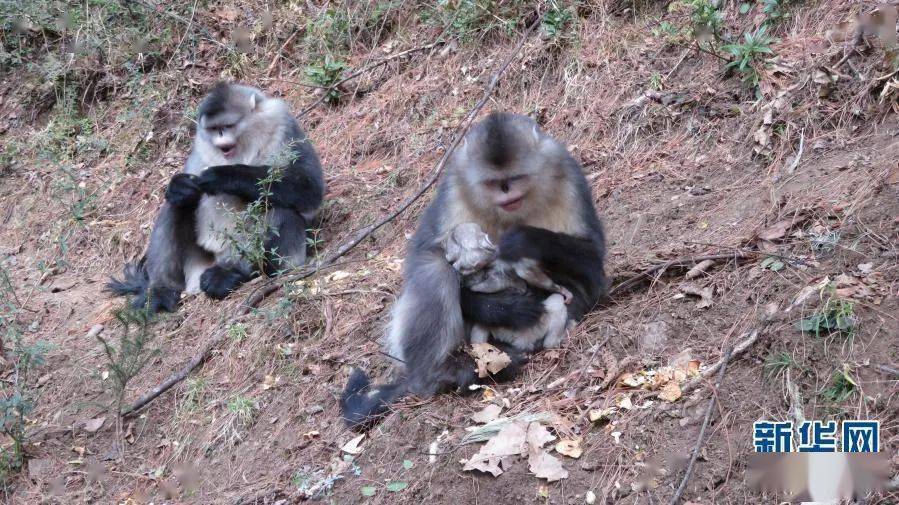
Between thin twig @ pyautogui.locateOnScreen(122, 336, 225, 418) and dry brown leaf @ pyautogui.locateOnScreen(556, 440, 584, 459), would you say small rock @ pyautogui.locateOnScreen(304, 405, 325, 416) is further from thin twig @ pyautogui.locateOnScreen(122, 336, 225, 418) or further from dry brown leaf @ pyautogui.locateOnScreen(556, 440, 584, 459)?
dry brown leaf @ pyautogui.locateOnScreen(556, 440, 584, 459)

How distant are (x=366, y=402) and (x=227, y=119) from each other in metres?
3.88

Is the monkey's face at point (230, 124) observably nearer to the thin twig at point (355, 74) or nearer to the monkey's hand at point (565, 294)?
the thin twig at point (355, 74)

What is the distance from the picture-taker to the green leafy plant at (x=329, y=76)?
10.3 meters

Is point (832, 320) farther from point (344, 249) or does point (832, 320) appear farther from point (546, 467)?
point (344, 249)

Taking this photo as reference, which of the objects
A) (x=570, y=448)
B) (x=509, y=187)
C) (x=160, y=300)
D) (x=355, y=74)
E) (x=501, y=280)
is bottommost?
(x=160, y=300)

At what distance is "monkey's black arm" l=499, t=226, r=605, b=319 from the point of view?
197 inches

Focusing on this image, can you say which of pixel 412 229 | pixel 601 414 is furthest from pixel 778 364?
pixel 412 229

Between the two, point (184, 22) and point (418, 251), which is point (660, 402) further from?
point (184, 22)

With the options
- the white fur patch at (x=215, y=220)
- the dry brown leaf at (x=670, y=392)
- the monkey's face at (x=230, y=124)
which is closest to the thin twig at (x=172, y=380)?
the white fur patch at (x=215, y=220)

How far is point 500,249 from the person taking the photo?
5055mm

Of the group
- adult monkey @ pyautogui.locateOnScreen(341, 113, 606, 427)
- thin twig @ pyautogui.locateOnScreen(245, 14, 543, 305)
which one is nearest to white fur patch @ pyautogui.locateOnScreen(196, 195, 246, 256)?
thin twig @ pyautogui.locateOnScreen(245, 14, 543, 305)

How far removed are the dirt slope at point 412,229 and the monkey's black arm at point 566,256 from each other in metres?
0.18

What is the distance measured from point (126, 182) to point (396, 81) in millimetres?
3362

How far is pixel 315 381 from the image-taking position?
5.91 metres
